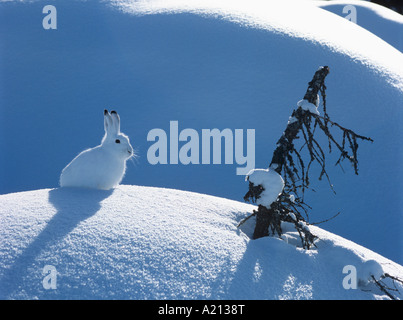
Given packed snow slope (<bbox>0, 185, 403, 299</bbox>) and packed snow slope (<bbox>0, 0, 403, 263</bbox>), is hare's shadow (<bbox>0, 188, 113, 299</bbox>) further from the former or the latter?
packed snow slope (<bbox>0, 0, 403, 263</bbox>)

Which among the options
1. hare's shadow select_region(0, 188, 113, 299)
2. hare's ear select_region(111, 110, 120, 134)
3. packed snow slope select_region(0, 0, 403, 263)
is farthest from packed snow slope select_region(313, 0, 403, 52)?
hare's shadow select_region(0, 188, 113, 299)

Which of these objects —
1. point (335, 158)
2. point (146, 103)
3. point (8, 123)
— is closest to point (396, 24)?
point (335, 158)

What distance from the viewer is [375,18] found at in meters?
10.9

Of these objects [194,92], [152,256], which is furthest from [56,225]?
[194,92]

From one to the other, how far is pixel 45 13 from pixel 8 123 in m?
2.03

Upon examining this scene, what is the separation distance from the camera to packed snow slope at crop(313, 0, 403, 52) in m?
10.2

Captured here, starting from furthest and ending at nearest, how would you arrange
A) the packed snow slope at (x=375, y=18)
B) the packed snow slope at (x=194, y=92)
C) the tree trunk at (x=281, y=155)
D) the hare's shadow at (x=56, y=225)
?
1. the packed snow slope at (x=375, y=18)
2. the packed snow slope at (x=194, y=92)
3. the tree trunk at (x=281, y=155)
4. the hare's shadow at (x=56, y=225)

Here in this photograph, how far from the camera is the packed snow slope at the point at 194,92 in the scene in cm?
466

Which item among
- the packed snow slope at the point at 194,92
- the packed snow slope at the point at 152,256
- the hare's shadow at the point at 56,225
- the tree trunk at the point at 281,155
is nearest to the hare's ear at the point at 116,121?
the hare's shadow at the point at 56,225

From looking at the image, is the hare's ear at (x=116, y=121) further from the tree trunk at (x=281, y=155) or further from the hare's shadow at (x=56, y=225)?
the tree trunk at (x=281, y=155)

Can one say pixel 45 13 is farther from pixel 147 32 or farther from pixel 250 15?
pixel 250 15

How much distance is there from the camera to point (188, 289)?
190cm

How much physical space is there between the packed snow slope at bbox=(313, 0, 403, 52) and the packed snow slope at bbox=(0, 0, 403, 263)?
14.7ft

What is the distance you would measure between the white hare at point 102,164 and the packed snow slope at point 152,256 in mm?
267
